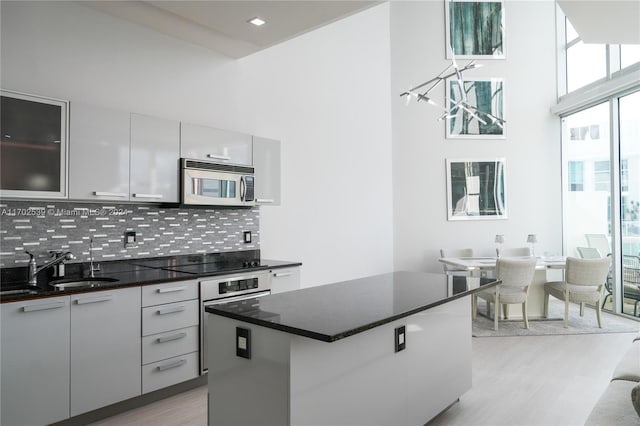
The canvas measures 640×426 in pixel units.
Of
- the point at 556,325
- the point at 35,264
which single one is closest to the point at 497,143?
the point at 556,325

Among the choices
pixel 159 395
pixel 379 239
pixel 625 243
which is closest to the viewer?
pixel 159 395

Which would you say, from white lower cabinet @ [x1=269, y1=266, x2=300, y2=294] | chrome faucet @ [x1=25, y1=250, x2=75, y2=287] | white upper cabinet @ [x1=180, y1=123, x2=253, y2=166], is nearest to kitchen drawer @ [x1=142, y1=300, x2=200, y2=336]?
chrome faucet @ [x1=25, y1=250, x2=75, y2=287]

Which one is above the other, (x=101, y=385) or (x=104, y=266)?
(x=104, y=266)

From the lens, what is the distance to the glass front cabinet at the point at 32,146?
9.00ft

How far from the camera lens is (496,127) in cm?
748

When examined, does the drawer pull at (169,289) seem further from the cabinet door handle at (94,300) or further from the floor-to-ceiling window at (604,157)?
the floor-to-ceiling window at (604,157)

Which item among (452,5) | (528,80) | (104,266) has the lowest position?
(104,266)

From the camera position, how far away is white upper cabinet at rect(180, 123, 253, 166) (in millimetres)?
3791

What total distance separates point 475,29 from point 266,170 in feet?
17.3

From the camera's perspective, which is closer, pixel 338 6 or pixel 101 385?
pixel 101 385

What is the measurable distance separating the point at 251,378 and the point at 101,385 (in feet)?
4.88

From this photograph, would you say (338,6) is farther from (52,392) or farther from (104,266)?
(52,392)

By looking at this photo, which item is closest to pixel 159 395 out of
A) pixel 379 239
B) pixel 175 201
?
pixel 175 201

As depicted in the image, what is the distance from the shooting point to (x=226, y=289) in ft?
11.8
